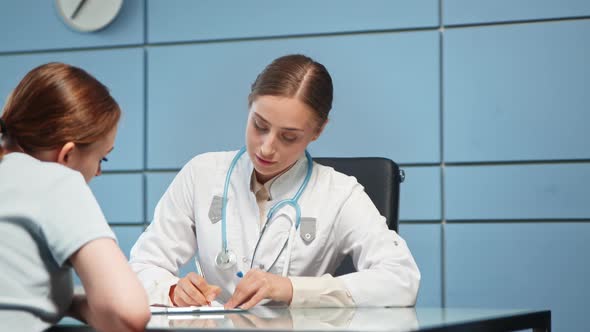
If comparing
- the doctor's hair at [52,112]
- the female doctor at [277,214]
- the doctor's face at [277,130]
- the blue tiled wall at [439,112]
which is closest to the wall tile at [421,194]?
the blue tiled wall at [439,112]

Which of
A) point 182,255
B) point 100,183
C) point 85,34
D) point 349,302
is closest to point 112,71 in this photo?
point 85,34

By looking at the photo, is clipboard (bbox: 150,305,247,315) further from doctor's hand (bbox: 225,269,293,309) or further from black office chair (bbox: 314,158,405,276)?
black office chair (bbox: 314,158,405,276)

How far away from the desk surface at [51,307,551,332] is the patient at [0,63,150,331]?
0.17 ft

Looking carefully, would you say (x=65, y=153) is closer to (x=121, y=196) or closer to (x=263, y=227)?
(x=263, y=227)

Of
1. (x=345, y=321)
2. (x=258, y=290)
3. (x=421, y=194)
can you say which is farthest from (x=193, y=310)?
(x=421, y=194)

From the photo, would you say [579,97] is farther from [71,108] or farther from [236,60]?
[71,108]

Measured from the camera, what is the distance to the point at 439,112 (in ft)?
9.50

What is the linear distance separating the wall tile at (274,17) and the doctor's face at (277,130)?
3.76 ft

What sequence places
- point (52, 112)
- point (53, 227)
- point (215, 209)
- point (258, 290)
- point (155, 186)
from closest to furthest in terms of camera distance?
point (53, 227) → point (52, 112) → point (258, 290) → point (215, 209) → point (155, 186)

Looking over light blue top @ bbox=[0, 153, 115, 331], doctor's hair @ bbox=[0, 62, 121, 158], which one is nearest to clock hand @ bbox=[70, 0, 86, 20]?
doctor's hair @ bbox=[0, 62, 121, 158]

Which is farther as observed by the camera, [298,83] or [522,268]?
[522,268]

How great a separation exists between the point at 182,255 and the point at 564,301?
58.7 inches

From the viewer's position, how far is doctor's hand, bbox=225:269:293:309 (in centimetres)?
150

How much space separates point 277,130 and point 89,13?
5.45 feet
